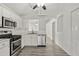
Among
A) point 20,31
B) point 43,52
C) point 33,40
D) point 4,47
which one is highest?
point 20,31

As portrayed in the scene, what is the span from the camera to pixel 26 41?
700cm

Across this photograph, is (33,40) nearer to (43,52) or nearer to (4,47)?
(43,52)

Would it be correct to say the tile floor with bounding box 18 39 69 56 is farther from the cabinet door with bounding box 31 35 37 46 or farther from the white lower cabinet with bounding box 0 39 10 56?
the white lower cabinet with bounding box 0 39 10 56

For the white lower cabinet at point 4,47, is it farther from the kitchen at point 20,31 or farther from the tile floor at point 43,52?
Answer: the tile floor at point 43,52

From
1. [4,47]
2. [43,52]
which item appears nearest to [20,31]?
[43,52]

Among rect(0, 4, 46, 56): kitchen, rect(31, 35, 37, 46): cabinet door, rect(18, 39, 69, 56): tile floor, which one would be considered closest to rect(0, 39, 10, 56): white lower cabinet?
rect(0, 4, 46, 56): kitchen

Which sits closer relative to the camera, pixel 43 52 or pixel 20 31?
pixel 43 52

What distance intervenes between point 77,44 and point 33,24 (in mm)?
4700

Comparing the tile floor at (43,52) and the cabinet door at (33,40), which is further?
the cabinet door at (33,40)

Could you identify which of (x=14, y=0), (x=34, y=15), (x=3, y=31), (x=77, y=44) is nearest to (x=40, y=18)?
(x=34, y=15)

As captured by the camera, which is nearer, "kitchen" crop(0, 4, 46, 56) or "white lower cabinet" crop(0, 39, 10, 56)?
"white lower cabinet" crop(0, 39, 10, 56)

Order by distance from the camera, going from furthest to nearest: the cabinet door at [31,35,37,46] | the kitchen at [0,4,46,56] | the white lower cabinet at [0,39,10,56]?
the cabinet door at [31,35,37,46]
the kitchen at [0,4,46,56]
the white lower cabinet at [0,39,10,56]

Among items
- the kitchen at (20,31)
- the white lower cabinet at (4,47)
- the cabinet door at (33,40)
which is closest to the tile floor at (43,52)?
the kitchen at (20,31)

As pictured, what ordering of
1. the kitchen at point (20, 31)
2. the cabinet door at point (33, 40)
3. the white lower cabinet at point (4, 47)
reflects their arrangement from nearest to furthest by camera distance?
the white lower cabinet at point (4, 47) → the kitchen at point (20, 31) → the cabinet door at point (33, 40)
